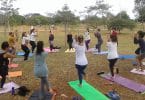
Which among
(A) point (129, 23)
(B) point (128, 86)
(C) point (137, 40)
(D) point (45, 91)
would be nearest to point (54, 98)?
(D) point (45, 91)

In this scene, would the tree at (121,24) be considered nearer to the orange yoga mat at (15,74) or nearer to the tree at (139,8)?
the tree at (139,8)

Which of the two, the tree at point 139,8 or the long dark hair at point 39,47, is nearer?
the long dark hair at point 39,47

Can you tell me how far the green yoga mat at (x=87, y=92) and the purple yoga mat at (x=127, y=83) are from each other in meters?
1.48

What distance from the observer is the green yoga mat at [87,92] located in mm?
9910

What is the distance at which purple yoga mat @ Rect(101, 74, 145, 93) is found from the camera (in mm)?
11406

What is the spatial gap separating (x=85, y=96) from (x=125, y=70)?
5314mm

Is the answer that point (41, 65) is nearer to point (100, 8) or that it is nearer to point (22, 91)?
point (22, 91)

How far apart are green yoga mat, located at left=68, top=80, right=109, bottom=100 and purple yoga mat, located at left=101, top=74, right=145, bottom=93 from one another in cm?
148

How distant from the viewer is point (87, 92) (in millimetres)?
10508

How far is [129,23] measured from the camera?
45844mm

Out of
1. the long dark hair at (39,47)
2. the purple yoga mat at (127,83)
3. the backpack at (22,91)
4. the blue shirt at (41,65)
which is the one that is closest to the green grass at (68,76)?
the backpack at (22,91)

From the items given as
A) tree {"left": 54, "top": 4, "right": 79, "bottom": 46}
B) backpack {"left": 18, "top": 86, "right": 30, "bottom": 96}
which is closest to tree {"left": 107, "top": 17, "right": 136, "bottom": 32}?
tree {"left": 54, "top": 4, "right": 79, "bottom": 46}

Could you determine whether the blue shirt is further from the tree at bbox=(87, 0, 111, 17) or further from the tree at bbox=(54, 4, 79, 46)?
the tree at bbox=(87, 0, 111, 17)

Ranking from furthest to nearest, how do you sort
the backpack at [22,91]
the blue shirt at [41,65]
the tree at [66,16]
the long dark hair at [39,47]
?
the tree at [66,16], the backpack at [22,91], the blue shirt at [41,65], the long dark hair at [39,47]
